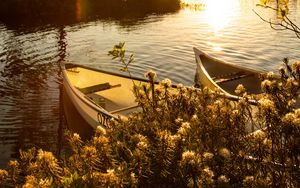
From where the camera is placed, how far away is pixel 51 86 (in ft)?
73.5

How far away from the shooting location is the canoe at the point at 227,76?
1752cm

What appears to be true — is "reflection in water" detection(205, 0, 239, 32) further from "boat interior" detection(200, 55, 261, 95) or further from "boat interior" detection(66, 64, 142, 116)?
"boat interior" detection(66, 64, 142, 116)

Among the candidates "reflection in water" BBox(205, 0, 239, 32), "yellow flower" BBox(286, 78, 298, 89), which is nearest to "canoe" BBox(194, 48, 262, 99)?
"yellow flower" BBox(286, 78, 298, 89)

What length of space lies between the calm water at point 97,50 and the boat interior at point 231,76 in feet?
8.51

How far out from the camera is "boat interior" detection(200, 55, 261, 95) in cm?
1783

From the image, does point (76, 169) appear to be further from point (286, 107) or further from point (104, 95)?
point (104, 95)

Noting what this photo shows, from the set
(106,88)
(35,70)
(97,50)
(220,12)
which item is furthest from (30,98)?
(220,12)

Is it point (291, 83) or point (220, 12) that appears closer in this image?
point (291, 83)

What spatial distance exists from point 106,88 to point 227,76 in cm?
617

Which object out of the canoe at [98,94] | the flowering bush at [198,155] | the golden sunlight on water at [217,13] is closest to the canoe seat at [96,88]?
the canoe at [98,94]

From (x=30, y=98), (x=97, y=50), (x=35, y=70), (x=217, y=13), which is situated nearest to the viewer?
(x=30, y=98)

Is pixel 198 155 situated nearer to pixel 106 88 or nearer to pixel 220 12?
pixel 106 88

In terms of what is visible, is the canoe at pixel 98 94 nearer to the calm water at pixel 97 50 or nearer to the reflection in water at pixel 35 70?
the reflection in water at pixel 35 70

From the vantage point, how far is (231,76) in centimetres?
1886
